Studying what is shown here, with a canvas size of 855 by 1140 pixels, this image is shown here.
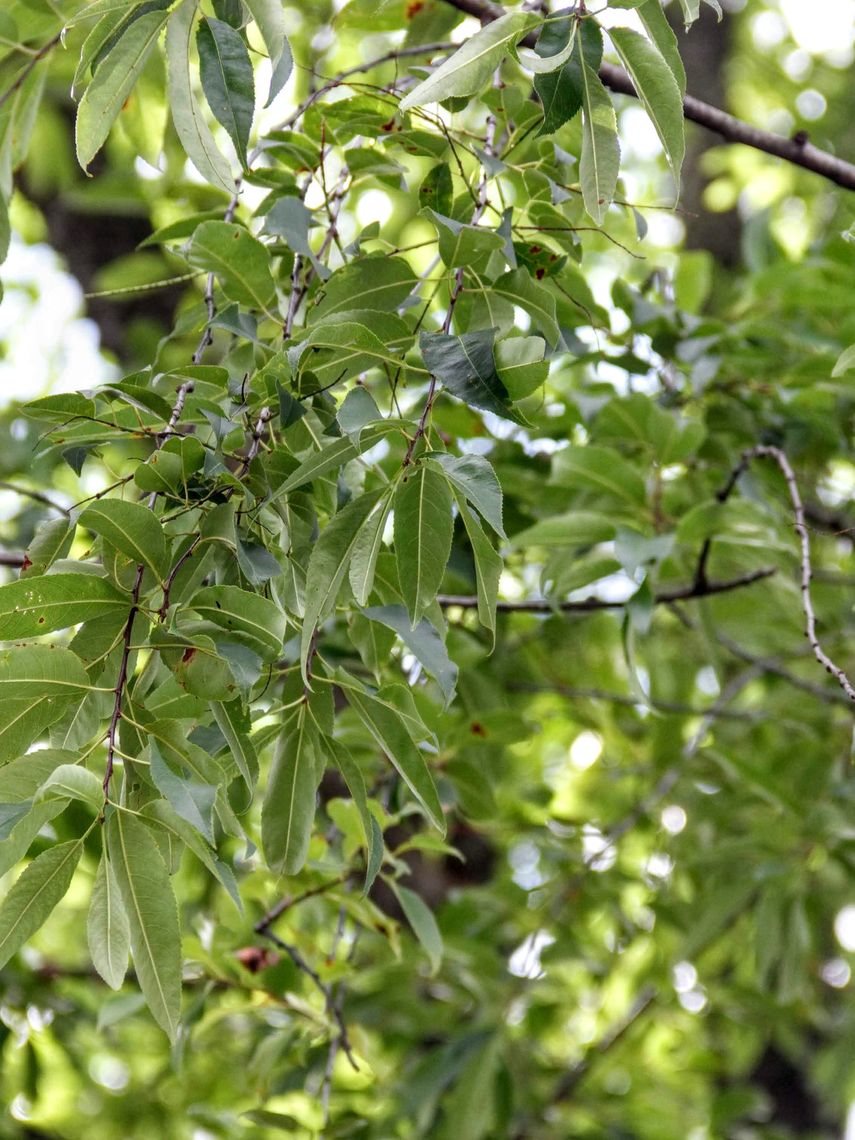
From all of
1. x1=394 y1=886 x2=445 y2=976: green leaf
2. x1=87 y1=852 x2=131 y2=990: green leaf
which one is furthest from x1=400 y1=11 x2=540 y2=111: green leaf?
x1=394 y1=886 x2=445 y2=976: green leaf

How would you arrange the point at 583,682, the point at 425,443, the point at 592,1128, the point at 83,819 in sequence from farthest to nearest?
the point at 583,682, the point at 592,1128, the point at 83,819, the point at 425,443

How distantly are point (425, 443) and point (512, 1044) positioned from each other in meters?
1.64

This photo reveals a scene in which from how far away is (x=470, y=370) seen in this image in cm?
87

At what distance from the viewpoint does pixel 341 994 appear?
168cm

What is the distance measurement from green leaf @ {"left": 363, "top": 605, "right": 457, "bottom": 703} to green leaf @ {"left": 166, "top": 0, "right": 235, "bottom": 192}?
0.35m

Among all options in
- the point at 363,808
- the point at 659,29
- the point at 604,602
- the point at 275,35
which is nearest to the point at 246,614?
the point at 363,808

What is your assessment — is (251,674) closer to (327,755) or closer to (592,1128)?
(327,755)

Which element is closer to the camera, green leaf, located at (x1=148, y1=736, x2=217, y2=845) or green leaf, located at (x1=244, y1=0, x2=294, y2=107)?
green leaf, located at (x1=148, y1=736, x2=217, y2=845)

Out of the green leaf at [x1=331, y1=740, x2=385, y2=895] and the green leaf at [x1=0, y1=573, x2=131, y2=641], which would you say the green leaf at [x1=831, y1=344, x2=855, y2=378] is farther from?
the green leaf at [x1=0, y1=573, x2=131, y2=641]

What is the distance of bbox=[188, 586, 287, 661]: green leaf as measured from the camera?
799 millimetres

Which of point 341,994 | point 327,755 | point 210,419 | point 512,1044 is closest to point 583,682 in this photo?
point 512,1044

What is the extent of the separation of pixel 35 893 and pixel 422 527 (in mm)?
363

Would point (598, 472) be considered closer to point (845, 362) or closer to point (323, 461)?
point (845, 362)

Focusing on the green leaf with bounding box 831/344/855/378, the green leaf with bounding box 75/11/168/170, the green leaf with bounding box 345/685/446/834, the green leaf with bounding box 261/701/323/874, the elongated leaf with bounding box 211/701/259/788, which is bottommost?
the green leaf with bounding box 261/701/323/874
